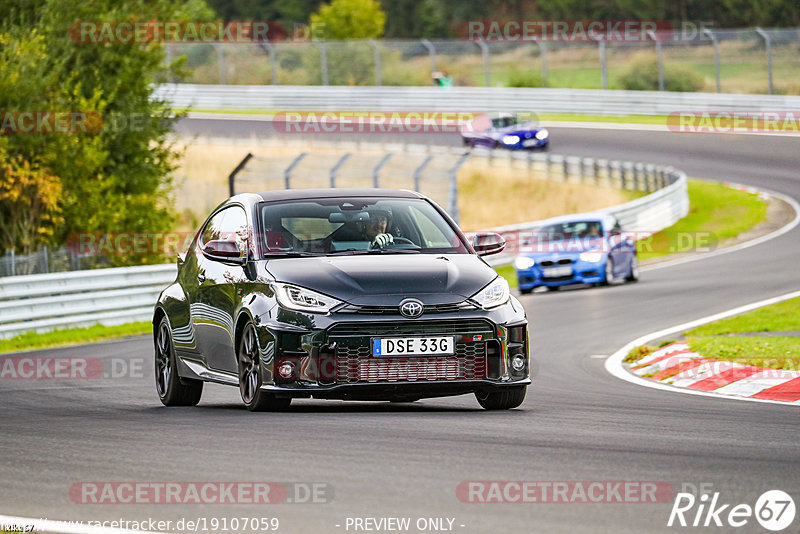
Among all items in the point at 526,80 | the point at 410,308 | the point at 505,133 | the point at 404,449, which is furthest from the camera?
the point at 526,80

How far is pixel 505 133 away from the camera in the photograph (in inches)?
1852

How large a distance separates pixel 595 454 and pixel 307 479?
5.13 feet

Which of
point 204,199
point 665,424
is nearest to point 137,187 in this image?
point 204,199

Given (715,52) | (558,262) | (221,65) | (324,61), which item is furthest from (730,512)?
(221,65)

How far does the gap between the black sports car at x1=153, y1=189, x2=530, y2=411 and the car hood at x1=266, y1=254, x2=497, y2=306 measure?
0.4 inches

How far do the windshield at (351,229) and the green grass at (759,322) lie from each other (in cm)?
654

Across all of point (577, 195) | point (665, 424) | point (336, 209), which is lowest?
point (577, 195)

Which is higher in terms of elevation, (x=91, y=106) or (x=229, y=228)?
(x=229, y=228)

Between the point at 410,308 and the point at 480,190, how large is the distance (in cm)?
3486

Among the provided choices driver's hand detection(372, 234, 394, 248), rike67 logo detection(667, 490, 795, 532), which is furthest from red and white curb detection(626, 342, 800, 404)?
rike67 logo detection(667, 490, 795, 532)

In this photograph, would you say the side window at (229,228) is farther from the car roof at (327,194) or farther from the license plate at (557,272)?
the license plate at (557,272)

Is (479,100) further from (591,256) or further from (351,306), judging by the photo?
(351,306)

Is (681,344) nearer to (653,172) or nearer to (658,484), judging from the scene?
(658,484)

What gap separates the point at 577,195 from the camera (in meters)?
40.9
